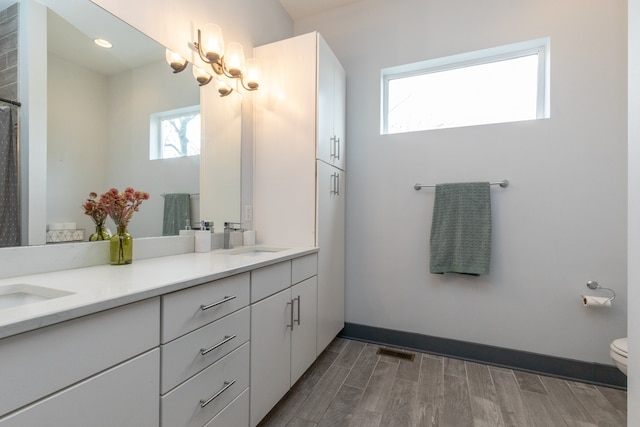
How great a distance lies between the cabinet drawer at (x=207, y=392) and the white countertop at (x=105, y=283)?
0.33 meters

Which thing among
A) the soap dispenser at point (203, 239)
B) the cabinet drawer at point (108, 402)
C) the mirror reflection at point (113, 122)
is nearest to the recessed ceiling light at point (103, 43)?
the mirror reflection at point (113, 122)

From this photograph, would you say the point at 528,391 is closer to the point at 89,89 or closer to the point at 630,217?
the point at 630,217

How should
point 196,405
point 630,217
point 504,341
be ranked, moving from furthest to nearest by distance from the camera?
point 504,341
point 630,217
point 196,405

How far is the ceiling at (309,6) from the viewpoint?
2385mm

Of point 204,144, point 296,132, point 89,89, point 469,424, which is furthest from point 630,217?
point 89,89

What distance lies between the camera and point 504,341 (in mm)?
1981

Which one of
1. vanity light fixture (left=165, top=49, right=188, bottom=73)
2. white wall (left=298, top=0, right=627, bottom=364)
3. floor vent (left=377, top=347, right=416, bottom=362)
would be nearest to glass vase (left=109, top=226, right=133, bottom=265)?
vanity light fixture (left=165, top=49, right=188, bottom=73)

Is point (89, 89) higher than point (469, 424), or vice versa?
point (89, 89)

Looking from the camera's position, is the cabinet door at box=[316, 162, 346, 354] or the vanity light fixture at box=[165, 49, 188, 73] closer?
the vanity light fixture at box=[165, 49, 188, 73]

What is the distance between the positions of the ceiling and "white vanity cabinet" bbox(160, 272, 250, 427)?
2.36 metres

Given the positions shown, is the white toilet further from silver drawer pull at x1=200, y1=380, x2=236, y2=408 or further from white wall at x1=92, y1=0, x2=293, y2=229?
white wall at x1=92, y1=0, x2=293, y2=229

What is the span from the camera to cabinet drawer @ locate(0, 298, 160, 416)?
55 cm

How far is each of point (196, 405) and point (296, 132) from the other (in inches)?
62.8

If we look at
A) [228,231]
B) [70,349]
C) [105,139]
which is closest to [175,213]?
[228,231]
